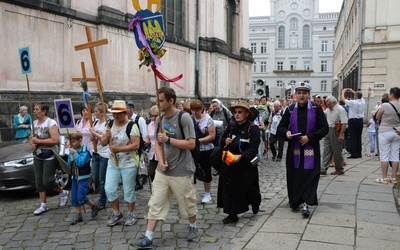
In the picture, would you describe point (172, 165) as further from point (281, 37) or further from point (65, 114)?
point (281, 37)

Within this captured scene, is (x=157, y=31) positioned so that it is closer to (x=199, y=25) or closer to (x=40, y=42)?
(x=40, y=42)

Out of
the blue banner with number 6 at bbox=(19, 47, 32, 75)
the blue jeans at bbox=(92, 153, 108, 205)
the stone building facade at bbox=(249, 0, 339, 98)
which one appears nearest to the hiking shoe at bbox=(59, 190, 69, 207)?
the blue jeans at bbox=(92, 153, 108, 205)

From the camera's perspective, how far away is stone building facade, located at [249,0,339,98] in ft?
220

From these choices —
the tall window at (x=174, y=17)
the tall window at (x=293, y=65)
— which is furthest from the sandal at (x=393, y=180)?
the tall window at (x=293, y=65)

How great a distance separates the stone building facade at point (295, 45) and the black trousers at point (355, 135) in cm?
5621

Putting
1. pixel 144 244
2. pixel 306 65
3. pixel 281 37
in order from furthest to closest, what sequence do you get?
pixel 281 37
pixel 306 65
pixel 144 244

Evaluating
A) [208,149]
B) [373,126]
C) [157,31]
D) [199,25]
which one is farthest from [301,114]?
[199,25]

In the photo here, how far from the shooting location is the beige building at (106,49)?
10.7 meters

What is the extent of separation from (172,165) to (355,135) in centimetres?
838

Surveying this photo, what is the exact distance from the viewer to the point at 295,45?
68375 mm

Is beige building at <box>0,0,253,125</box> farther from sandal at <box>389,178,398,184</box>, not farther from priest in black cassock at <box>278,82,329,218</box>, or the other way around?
sandal at <box>389,178,398,184</box>

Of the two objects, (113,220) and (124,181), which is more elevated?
(124,181)

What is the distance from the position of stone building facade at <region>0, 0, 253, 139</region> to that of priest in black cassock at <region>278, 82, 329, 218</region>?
7.63ft

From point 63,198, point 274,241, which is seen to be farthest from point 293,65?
point 274,241
